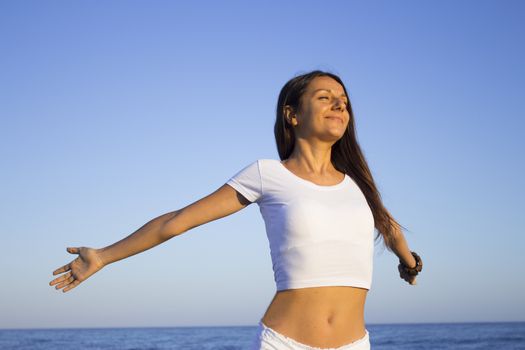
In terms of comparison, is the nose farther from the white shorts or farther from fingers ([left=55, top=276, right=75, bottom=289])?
fingers ([left=55, top=276, right=75, bottom=289])

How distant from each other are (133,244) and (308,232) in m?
0.83

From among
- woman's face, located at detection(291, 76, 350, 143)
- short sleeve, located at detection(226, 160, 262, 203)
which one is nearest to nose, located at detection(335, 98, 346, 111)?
woman's face, located at detection(291, 76, 350, 143)

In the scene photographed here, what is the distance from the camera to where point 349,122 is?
3.88 m

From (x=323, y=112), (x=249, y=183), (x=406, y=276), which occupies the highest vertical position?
(x=323, y=112)

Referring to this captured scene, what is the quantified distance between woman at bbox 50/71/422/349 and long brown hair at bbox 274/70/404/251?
12 millimetres

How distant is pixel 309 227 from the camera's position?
10.5 feet

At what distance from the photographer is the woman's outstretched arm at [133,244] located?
10.5ft

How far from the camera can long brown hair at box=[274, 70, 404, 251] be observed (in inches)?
144

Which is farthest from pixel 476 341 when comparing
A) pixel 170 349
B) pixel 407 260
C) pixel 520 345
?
pixel 407 260

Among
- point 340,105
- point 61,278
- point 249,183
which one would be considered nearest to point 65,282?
point 61,278

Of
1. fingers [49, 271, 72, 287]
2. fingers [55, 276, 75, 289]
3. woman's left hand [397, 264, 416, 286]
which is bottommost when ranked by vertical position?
woman's left hand [397, 264, 416, 286]

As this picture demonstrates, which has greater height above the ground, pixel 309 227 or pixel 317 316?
pixel 309 227

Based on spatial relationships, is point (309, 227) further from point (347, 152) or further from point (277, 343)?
point (347, 152)

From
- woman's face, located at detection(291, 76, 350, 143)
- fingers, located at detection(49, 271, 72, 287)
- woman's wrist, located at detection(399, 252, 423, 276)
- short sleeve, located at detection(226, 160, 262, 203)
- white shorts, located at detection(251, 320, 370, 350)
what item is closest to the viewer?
white shorts, located at detection(251, 320, 370, 350)
